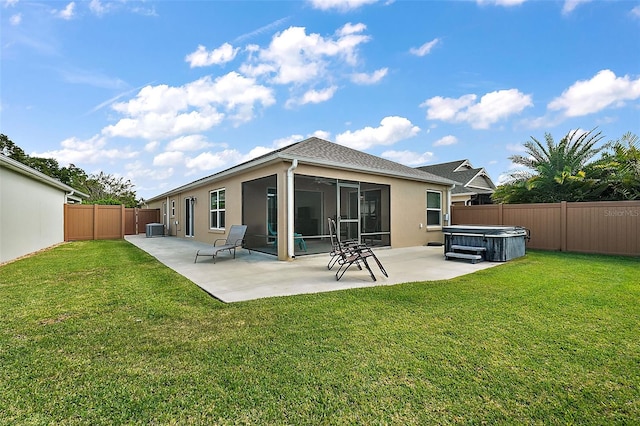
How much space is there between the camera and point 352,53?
1183 cm

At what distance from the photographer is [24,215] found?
372 inches

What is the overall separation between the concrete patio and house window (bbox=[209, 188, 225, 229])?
10.9 ft

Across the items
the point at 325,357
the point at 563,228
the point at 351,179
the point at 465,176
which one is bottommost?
the point at 325,357

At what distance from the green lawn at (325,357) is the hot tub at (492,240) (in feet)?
10.2

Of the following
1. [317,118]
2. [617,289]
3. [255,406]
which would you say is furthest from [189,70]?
[617,289]

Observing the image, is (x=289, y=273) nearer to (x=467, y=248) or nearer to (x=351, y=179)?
(x=351, y=179)

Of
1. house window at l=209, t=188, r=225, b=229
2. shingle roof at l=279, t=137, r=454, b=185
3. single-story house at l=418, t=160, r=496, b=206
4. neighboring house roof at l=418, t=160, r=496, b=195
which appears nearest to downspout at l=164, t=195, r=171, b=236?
house window at l=209, t=188, r=225, b=229

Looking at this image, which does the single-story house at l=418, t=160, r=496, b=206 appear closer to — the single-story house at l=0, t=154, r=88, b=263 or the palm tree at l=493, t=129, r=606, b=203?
the palm tree at l=493, t=129, r=606, b=203

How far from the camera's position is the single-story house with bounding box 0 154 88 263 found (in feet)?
26.6

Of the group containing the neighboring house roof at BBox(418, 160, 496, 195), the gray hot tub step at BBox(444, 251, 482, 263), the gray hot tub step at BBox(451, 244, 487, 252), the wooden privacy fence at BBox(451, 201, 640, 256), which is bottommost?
the gray hot tub step at BBox(444, 251, 482, 263)

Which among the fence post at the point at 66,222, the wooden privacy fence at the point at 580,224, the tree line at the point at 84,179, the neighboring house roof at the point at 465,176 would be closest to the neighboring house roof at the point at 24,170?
the fence post at the point at 66,222

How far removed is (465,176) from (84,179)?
121 ft

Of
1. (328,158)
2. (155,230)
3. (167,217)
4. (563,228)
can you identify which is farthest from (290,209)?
(167,217)

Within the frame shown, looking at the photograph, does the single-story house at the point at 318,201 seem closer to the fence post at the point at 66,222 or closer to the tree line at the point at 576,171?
the tree line at the point at 576,171
